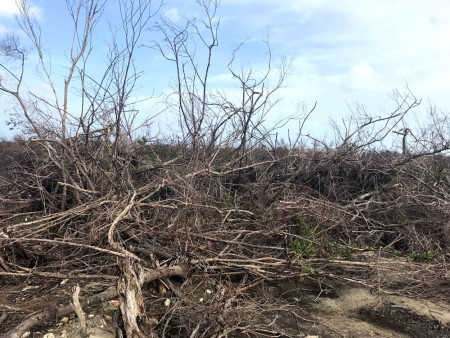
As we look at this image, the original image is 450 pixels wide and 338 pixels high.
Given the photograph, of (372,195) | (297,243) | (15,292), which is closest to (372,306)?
(297,243)

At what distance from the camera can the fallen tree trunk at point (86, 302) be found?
2.60 meters

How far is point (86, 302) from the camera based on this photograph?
3.15m

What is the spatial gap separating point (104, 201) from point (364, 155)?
5198 millimetres

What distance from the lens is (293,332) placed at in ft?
10.0


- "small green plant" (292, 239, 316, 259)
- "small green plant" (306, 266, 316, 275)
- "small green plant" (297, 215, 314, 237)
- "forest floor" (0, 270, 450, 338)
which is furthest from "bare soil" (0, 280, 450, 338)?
"small green plant" (297, 215, 314, 237)

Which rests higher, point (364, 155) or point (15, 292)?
point (364, 155)

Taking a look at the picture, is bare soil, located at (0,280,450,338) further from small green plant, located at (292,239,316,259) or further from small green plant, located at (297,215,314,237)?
small green plant, located at (297,215,314,237)

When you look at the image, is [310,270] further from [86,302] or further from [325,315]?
[86,302]

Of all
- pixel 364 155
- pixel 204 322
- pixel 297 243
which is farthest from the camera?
pixel 364 155

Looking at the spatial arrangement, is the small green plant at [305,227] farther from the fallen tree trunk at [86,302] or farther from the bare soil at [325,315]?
the fallen tree trunk at [86,302]

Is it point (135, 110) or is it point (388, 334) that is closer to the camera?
point (388, 334)

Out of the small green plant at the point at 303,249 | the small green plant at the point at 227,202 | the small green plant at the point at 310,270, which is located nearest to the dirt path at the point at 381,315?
the small green plant at the point at 310,270

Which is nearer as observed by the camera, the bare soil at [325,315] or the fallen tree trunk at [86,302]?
the fallen tree trunk at [86,302]

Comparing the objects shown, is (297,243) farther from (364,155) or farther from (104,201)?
(364,155)
